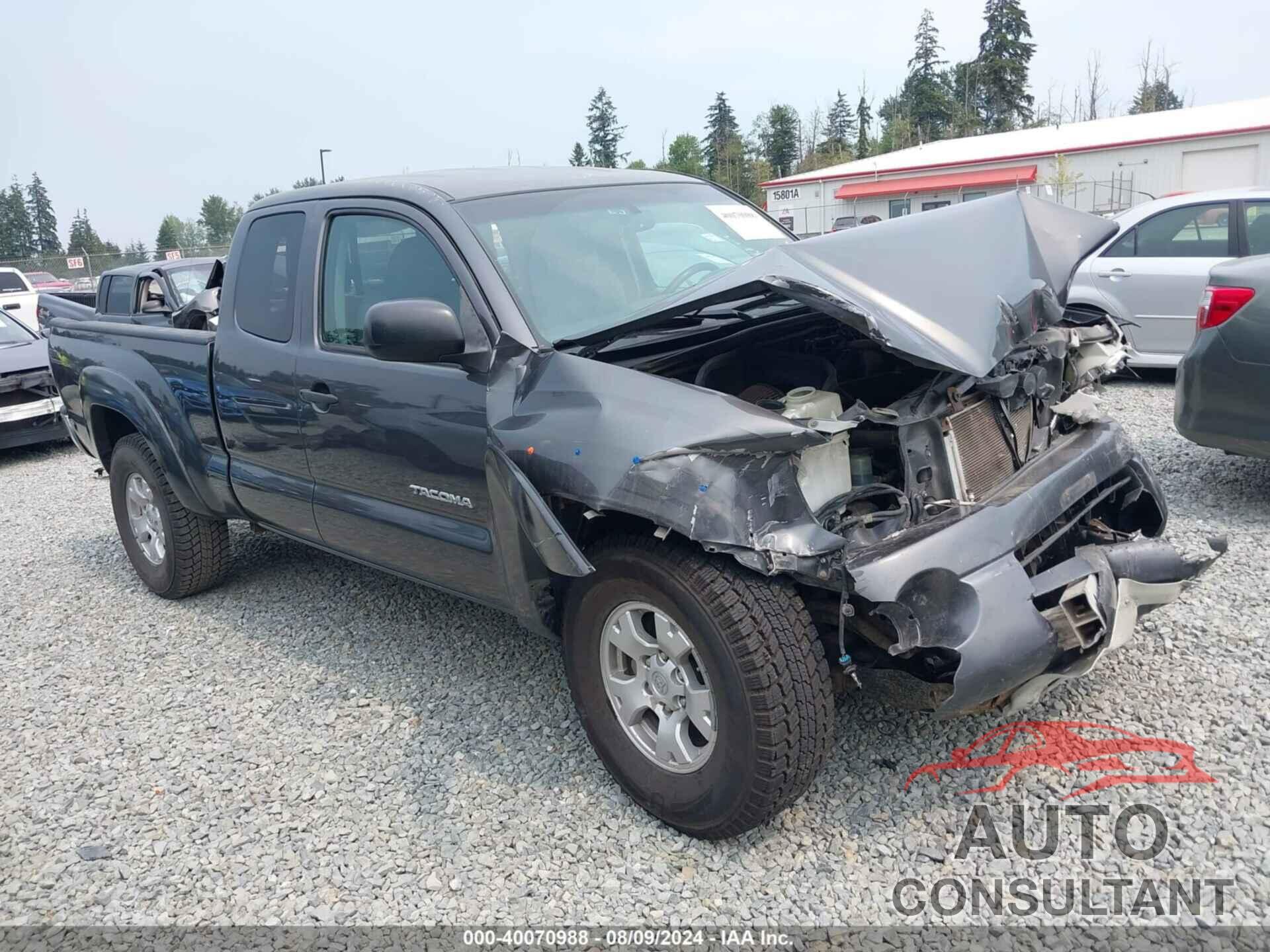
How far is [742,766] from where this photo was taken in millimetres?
2648

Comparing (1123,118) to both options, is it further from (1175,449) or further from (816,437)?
(816,437)

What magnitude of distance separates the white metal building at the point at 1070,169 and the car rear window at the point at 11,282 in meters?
19.7

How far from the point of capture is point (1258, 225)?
7715 mm

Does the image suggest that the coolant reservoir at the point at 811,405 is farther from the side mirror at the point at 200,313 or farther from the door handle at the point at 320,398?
the side mirror at the point at 200,313

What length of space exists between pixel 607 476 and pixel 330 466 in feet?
5.32

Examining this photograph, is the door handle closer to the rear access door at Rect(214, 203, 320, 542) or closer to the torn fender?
the rear access door at Rect(214, 203, 320, 542)

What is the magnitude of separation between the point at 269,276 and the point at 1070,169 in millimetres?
36957

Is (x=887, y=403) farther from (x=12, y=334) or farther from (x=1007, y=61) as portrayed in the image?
(x=1007, y=61)

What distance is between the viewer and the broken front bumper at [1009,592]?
2.54 m

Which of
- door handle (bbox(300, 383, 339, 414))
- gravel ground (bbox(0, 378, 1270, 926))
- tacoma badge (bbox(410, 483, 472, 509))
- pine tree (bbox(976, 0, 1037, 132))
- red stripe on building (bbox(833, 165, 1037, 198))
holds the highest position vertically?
pine tree (bbox(976, 0, 1037, 132))

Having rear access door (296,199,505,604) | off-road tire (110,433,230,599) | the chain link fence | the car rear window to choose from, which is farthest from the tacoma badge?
the chain link fence

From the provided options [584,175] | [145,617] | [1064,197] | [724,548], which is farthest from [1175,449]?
[1064,197]

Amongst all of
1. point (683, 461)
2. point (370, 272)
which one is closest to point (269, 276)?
point (370, 272)

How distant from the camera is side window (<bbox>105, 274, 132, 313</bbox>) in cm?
1090
